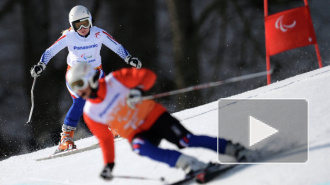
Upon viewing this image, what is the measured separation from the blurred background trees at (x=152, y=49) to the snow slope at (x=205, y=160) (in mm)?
8516

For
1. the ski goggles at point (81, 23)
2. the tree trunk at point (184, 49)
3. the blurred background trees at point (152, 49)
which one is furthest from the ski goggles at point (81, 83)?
the blurred background trees at point (152, 49)

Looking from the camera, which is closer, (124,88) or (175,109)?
(124,88)

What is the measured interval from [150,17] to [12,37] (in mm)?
4001

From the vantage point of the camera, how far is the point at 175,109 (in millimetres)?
16062

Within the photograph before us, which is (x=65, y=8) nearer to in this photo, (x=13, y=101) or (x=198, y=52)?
(x=13, y=101)

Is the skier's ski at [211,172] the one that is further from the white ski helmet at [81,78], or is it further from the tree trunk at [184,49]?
the tree trunk at [184,49]

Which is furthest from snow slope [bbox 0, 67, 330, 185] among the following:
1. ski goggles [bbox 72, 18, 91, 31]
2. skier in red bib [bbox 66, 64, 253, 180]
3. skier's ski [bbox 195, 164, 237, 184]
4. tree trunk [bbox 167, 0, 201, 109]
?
tree trunk [bbox 167, 0, 201, 109]

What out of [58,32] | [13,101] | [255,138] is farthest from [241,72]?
[255,138]

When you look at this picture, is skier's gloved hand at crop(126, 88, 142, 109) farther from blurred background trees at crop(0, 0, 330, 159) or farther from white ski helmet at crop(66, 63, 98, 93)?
blurred background trees at crop(0, 0, 330, 159)
